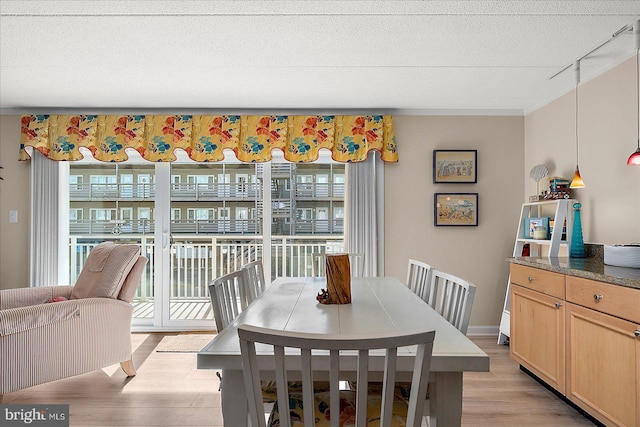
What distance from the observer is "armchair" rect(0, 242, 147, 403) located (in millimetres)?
2572

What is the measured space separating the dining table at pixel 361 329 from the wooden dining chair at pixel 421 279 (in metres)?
0.16

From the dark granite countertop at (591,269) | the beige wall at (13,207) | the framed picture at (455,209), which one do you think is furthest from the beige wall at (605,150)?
the beige wall at (13,207)

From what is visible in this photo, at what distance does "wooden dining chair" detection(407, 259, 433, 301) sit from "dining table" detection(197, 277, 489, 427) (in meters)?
0.16

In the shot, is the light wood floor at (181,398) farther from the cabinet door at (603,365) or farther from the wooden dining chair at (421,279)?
the wooden dining chair at (421,279)

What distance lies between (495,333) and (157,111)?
163 inches

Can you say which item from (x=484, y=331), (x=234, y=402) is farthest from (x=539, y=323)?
(x=234, y=402)

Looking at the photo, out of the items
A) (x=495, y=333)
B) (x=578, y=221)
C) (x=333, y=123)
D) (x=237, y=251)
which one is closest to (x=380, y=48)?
(x=333, y=123)

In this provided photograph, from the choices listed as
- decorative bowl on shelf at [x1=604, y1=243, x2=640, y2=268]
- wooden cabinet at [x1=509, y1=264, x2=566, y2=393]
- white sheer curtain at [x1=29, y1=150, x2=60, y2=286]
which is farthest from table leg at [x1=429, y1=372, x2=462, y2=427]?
white sheer curtain at [x1=29, y1=150, x2=60, y2=286]

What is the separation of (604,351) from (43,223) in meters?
4.79

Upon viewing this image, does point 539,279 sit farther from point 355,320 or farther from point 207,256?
point 207,256

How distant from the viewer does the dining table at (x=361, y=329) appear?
1.30m

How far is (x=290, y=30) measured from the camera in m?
2.57

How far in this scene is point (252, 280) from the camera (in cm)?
258

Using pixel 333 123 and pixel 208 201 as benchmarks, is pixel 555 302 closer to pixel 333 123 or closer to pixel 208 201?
pixel 333 123
